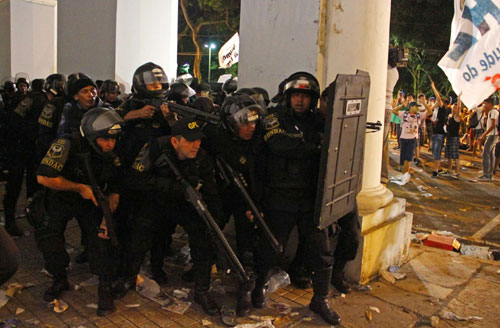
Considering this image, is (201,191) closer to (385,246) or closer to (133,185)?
(133,185)

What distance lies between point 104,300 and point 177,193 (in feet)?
3.54

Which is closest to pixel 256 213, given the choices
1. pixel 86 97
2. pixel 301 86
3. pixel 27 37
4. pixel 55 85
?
pixel 301 86

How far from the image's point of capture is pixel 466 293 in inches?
186

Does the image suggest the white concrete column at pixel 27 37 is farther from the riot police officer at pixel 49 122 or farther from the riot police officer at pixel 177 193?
the riot police officer at pixel 177 193

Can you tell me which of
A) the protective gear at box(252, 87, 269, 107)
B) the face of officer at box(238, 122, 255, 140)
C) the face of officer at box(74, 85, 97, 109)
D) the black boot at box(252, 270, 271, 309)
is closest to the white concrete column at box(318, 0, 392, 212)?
the protective gear at box(252, 87, 269, 107)

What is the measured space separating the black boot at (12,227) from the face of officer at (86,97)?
7.07 ft

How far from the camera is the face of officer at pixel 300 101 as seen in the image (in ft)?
13.1

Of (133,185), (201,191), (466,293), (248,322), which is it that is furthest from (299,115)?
(466,293)

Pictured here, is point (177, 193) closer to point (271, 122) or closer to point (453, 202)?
point (271, 122)

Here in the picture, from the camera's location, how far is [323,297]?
4012mm

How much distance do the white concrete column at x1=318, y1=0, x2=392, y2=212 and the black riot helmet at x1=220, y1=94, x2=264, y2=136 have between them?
3.53 feet

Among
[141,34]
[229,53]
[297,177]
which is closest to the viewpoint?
[297,177]

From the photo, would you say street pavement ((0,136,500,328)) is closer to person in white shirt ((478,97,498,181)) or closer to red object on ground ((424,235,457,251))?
red object on ground ((424,235,457,251))

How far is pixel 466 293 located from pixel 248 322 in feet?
7.53
